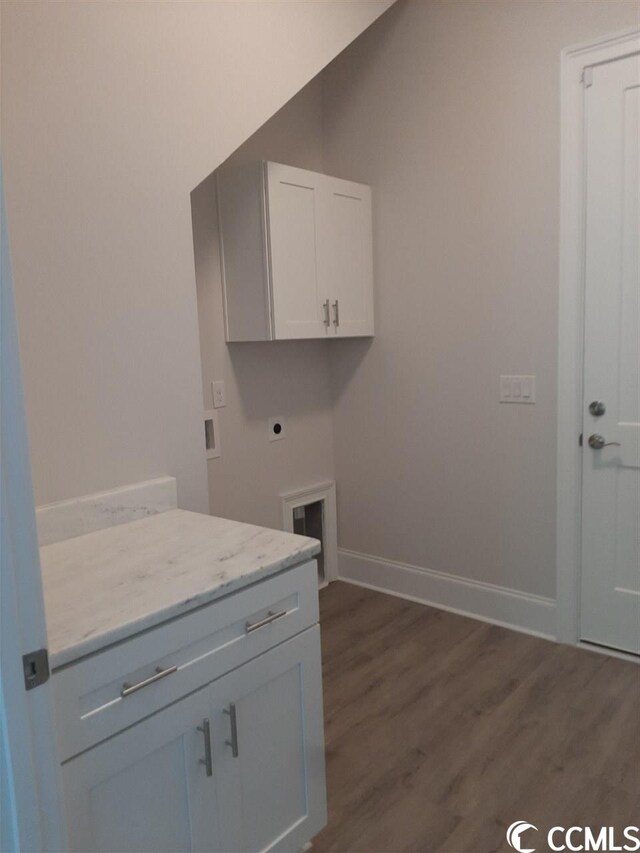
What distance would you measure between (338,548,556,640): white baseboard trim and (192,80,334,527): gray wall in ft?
1.76

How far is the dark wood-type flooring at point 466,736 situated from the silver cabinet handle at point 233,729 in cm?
54

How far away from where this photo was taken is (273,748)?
1608mm

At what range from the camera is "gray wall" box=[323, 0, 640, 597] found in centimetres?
271

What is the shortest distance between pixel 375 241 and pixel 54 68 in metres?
1.81

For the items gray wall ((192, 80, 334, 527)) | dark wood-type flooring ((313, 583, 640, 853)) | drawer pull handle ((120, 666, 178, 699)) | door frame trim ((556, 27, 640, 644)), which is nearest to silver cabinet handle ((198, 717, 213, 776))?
drawer pull handle ((120, 666, 178, 699))

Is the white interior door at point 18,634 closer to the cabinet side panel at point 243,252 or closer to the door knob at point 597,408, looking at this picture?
the cabinet side panel at point 243,252

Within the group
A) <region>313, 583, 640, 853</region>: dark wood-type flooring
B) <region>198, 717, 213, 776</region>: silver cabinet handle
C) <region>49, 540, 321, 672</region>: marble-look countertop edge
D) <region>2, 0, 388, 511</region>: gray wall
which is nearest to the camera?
<region>49, 540, 321, 672</region>: marble-look countertop edge

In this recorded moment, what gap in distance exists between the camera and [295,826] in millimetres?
1694

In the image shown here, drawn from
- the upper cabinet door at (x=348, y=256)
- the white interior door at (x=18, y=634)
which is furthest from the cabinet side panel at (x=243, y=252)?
the white interior door at (x=18, y=634)

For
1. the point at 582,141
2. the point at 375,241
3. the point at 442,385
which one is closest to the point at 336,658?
the point at 442,385

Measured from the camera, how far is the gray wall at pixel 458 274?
271 cm

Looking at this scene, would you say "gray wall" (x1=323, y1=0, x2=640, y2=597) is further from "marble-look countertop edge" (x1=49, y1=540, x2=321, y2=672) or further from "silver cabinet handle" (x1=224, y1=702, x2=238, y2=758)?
"silver cabinet handle" (x1=224, y1=702, x2=238, y2=758)

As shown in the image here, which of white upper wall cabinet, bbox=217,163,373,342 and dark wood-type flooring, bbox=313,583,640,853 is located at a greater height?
white upper wall cabinet, bbox=217,163,373,342

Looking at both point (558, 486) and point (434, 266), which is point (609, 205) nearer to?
point (434, 266)
